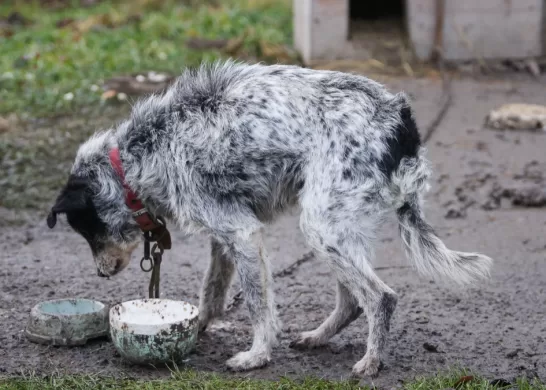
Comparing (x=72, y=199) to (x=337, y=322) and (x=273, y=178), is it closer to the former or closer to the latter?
(x=273, y=178)

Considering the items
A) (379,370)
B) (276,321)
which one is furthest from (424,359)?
(276,321)

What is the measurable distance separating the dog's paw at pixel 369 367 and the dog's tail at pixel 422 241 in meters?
0.52

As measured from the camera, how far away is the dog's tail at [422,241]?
4.59 meters

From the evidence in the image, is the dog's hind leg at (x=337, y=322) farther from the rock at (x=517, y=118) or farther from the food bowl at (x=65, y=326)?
the rock at (x=517, y=118)

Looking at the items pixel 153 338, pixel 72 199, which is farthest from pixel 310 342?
pixel 72 199

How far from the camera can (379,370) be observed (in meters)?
4.53

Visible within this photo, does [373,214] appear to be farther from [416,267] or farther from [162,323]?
[162,323]

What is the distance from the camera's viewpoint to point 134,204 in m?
4.83

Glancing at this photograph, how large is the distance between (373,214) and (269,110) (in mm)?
727

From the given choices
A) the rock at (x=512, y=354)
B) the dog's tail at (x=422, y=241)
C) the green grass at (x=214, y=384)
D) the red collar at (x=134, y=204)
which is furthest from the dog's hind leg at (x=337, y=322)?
the red collar at (x=134, y=204)

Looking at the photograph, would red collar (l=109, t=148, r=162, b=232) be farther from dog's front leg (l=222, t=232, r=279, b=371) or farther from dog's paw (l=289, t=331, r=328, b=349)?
dog's paw (l=289, t=331, r=328, b=349)

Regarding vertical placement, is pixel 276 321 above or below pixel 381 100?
below

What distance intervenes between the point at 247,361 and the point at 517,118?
5.13m

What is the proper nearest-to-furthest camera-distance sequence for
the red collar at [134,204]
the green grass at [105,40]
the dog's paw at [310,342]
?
1. the red collar at [134,204]
2. the dog's paw at [310,342]
3. the green grass at [105,40]
